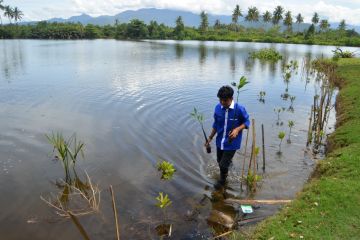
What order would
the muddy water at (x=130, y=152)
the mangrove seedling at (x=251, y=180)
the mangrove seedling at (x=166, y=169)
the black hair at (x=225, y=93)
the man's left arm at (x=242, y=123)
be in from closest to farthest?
the black hair at (x=225, y=93) → the man's left arm at (x=242, y=123) → the muddy water at (x=130, y=152) → the mangrove seedling at (x=166, y=169) → the mangrove seedling at (x=251, y=180)

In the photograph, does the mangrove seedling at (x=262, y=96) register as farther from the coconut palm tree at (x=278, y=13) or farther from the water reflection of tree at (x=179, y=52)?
the coconut palm tree at (x=278, y=13)

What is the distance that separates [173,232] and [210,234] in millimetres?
754

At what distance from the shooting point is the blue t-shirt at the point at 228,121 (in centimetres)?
742

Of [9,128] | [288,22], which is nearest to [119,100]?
[9,128]

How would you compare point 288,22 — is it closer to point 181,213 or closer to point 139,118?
point 139,118

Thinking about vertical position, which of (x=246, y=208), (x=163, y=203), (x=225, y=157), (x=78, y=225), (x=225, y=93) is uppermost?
(x=225, y=93)

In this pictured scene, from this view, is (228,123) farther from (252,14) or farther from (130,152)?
(252,14)

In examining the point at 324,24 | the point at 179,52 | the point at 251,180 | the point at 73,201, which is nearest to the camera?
the point at 73,201

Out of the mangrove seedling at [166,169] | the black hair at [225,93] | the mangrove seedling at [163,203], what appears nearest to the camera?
the mangrove seedling at [163,203]

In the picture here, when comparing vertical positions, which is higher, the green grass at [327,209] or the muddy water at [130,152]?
the green grass at [327,209]

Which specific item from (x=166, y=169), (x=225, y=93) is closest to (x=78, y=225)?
(x=166, y=169)

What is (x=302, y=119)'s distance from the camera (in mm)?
16172

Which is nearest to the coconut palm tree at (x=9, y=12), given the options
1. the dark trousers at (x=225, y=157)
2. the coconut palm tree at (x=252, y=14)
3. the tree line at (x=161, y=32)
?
the tree line at (x=161, y=32)

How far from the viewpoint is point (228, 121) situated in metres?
7.52
